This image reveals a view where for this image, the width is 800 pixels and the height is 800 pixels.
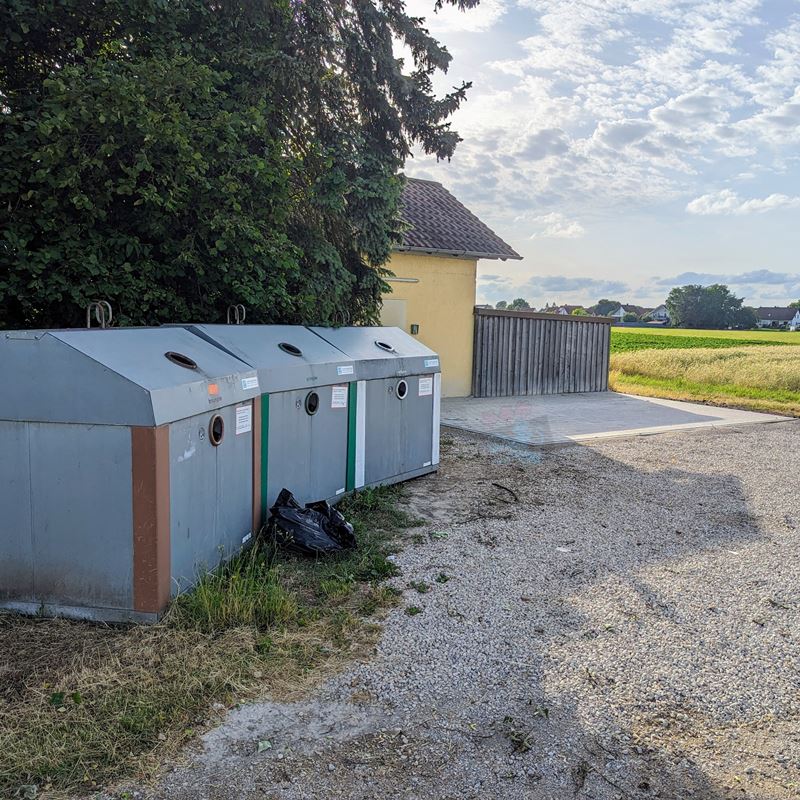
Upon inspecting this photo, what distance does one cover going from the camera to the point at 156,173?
6098 millimetres

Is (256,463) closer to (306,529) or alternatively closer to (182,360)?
(306,529)

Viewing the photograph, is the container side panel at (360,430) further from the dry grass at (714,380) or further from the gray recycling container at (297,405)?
the dry grass at (714,380)

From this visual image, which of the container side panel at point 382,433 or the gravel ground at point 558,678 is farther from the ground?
the container side panel at point 382,433

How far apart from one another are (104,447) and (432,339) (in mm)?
10221

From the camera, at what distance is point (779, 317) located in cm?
9075

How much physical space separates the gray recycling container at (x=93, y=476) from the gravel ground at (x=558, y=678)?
1.09 metres

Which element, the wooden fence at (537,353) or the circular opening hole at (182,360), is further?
the wooden fence at (537,353)

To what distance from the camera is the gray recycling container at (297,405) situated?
498 cm

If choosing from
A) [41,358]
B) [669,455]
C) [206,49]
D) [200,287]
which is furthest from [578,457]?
[41,358]

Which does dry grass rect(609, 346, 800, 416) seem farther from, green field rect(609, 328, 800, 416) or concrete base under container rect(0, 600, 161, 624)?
concrete base under container rect(0, 600, 161, 624)

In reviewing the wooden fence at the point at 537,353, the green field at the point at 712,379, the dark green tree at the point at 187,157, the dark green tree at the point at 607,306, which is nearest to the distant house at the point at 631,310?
the dark green tree at the point at 607,306

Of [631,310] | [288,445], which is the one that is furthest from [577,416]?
[631,310]

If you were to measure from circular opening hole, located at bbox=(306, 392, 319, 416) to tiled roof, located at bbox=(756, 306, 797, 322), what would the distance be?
94.7 metres

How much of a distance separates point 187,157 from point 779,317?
325 feet
